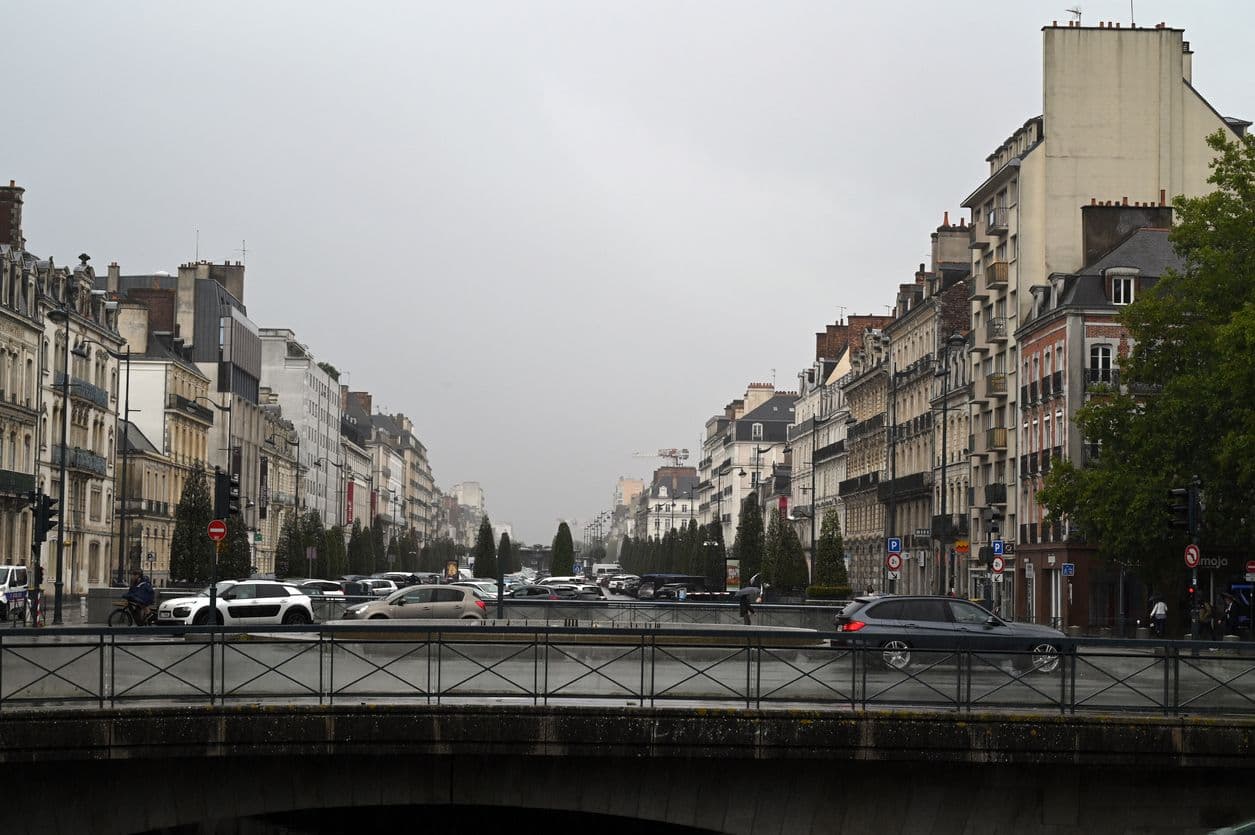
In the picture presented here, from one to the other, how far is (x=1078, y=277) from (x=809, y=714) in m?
57.9

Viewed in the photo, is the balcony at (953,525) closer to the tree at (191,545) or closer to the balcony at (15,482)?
the tree at (191,545)

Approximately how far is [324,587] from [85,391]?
103ft

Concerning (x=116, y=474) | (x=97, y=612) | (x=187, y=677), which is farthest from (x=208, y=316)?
(x=187, y=677)

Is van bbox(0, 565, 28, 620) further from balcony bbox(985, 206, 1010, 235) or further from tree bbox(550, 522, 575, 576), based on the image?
tree bbox(550, 522, 575, 576)

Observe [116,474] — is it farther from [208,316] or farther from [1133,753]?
[1133,753]

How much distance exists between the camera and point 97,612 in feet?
183

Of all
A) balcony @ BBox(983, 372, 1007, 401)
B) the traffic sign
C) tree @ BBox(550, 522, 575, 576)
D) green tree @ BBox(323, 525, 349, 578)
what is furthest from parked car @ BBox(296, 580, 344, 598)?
tree @ BBox(550, 522, 575, 576)

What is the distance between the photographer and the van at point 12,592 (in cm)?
5534

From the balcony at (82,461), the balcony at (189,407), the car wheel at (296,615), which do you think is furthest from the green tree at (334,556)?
the car wheel at (296,615)

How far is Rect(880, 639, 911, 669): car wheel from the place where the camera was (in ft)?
68.2

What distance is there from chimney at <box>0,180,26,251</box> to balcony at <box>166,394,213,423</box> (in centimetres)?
2716

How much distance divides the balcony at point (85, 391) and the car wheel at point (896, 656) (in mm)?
71808

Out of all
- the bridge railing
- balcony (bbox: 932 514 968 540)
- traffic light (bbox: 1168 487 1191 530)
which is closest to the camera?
the bridge railing

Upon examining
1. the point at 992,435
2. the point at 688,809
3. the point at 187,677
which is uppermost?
the point at 992,435
